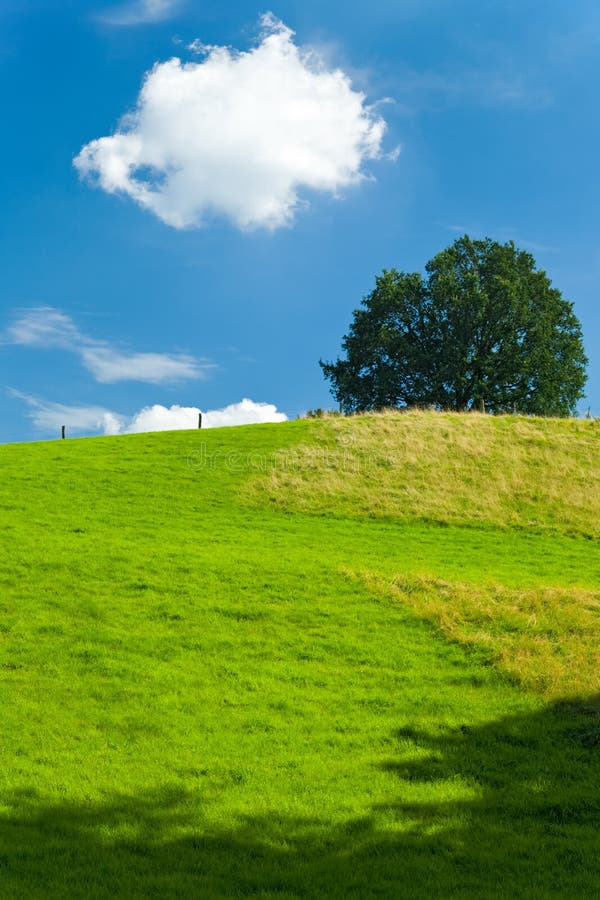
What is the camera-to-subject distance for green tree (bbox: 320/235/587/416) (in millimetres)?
67812

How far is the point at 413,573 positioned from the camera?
24.9m

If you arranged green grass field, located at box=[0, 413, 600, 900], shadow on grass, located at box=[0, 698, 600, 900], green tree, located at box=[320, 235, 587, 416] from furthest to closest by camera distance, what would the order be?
1. green tree, located at box=[320, 235, 587, 416]
2. green grass field, located at box=[0, 413, 600, 900]
3. shadow on grass, located at box=[0, 698, 600, 900]

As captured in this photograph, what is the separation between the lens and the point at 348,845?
10250mm

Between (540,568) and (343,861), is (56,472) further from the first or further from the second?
(343,861)

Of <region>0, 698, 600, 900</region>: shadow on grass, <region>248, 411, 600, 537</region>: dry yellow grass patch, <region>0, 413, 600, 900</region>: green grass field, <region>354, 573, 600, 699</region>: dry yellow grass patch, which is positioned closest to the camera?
<region>0, 698, 600, 900</region>: shadow on grass

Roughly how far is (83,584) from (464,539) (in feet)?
55.3

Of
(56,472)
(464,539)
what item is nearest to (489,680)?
(464,539)

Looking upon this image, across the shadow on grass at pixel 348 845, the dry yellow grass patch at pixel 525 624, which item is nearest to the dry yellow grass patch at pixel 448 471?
the dry yellow grass patch at pixel 525 624

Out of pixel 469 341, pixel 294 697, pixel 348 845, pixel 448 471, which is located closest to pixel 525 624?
pixel 294 697

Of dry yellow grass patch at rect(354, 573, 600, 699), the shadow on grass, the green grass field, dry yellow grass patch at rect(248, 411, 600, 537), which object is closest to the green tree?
dry yellow grass patch at rect(248, 411, 600, 537)

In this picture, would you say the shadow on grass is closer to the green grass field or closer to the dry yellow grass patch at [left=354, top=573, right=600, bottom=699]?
the green grass field

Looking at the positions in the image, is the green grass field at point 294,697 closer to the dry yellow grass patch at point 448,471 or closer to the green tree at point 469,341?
the dry yellow grass patch at point 448,471

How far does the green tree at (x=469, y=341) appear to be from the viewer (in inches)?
2670

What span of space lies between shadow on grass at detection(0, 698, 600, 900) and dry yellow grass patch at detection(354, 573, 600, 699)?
14.5 feet
